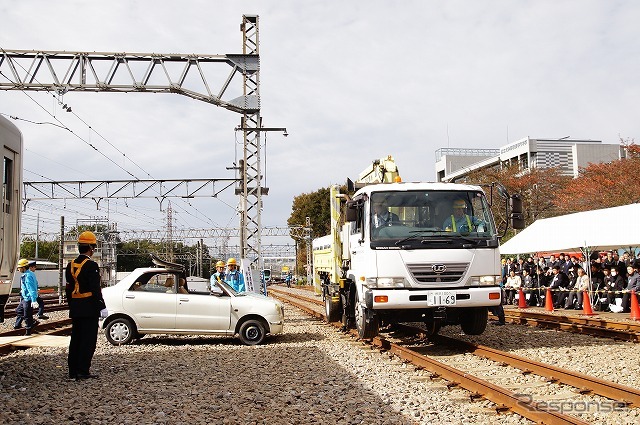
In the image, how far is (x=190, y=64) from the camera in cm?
2028

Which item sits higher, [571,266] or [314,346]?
[571,266]

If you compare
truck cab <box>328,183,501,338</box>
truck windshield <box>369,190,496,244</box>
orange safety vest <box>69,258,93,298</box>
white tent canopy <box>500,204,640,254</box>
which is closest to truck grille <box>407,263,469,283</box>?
truck cab <box>328,183,501,338</box>

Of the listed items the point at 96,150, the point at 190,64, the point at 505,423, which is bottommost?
the point at 505,423

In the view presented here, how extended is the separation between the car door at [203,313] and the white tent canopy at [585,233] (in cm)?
1073

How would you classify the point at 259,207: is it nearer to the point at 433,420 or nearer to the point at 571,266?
the point at 571,266

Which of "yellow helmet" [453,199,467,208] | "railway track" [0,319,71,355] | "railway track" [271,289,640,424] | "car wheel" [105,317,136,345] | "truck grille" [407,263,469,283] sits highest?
"yellow helmet" [453,199,467,208]

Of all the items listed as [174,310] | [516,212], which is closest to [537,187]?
[516,212]

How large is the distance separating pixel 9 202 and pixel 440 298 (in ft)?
21.9

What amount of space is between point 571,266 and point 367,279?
13.7m

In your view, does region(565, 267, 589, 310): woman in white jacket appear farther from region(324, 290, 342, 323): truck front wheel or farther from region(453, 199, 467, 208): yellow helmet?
region(453, 199, 467, 208): yellow helmet

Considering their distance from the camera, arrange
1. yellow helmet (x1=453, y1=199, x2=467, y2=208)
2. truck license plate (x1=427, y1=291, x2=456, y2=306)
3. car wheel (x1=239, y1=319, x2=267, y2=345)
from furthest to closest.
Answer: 1. car wheel (x1=239, y1=319, x2=267, y2=345)
2. yellow helmet (x1=453, y1=199, x2=467, y2=208)
3. truck license plate (x1=427, y1=291, x2=456, y2=306)

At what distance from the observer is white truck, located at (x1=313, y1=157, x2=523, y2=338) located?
400 inches

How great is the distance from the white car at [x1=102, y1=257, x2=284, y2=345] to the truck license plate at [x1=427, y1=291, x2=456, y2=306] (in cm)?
405

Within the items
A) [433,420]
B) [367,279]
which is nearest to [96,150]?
[367,279]
